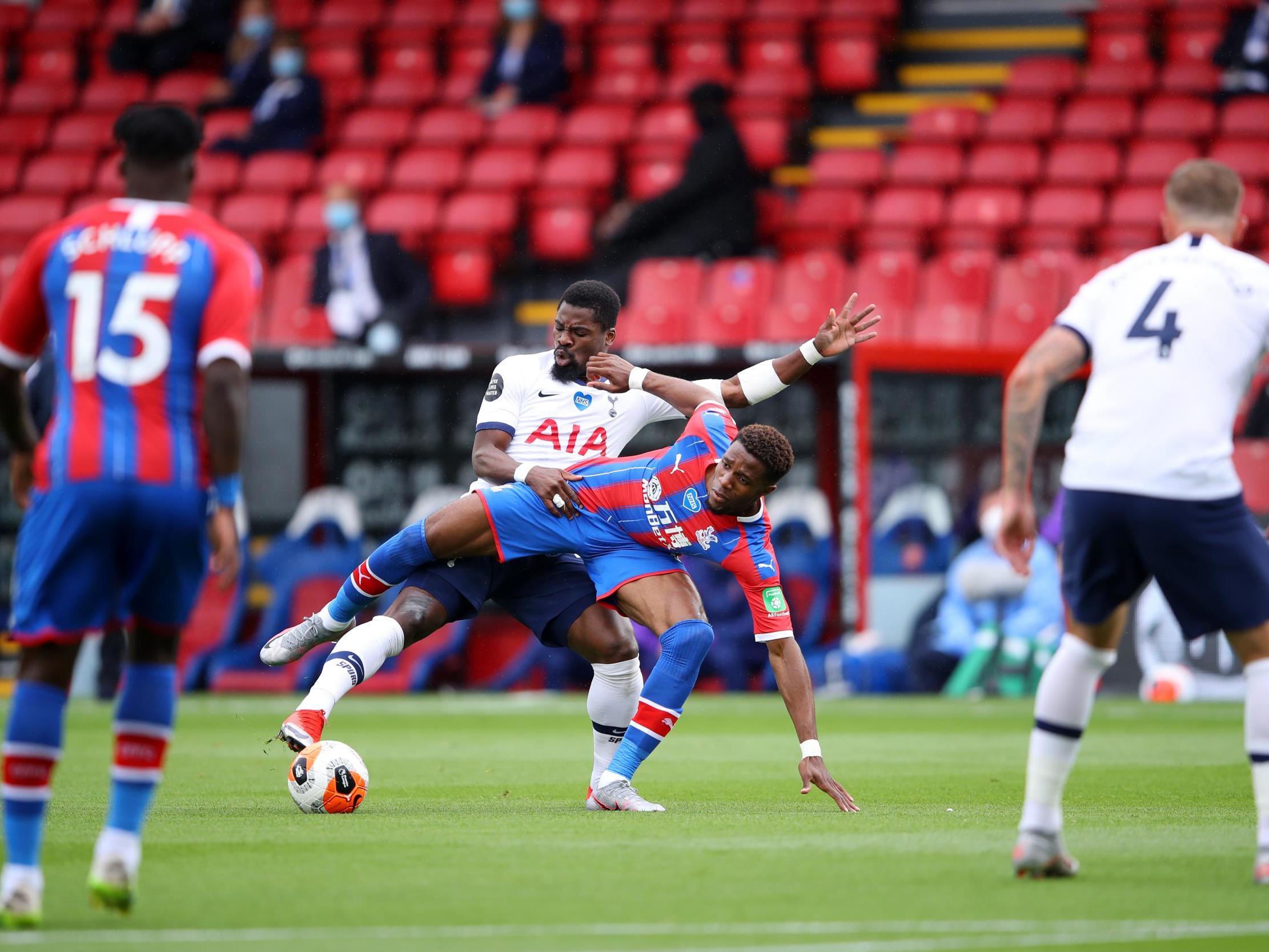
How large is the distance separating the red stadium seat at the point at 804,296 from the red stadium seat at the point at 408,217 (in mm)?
4142

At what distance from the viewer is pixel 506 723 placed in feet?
42.9

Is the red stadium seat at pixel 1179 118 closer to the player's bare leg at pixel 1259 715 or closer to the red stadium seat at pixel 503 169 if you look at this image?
the red stadium seat at pixel 503 169

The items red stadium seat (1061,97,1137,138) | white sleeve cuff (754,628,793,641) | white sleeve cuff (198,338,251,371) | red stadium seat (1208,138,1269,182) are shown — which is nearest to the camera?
white sleeve cuff (198,338,251,371)

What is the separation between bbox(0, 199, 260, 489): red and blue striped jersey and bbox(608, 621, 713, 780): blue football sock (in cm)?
292

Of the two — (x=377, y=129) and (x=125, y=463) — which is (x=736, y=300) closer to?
(x=377, y=129)

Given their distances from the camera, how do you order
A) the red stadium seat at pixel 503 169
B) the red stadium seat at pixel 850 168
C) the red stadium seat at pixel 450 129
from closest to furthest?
the red stadium seat at pixel 850 168
the red stadium seat at pixel 503 169
the red stadium seat at pixel 450 129

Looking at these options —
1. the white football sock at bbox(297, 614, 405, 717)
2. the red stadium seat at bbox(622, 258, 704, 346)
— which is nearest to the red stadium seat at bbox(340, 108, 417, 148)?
the red stadium seat at bbox(622, 258, 704, 346)

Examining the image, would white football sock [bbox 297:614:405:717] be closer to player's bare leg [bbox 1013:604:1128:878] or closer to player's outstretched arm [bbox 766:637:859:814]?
player's outstretched arm [bbox 766:637:859:814]

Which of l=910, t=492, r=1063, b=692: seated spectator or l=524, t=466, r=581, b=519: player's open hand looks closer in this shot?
l=524, t=466, r=581, b=519: player's open hand

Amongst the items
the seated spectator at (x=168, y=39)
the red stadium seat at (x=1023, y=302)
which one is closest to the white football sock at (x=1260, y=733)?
the red stadium seat at (x=1023, y=302)

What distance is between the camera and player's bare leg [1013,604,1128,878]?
525 cm

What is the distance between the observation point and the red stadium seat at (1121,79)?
63.4 feet

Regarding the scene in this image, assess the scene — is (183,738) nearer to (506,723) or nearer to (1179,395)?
(506,723)

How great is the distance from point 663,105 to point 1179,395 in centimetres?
1590
